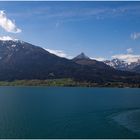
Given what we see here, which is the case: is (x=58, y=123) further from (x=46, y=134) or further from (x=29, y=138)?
(x=29, y=138)

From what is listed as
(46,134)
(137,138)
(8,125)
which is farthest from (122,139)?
(8,125)

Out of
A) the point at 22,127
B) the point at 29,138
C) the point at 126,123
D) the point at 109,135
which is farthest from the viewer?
the point at 126,123

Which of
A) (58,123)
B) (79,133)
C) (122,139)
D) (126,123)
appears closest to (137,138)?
(122,139)

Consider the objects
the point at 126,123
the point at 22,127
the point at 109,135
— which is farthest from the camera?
the point at 126,123

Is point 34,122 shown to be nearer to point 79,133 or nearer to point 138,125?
point 79,133

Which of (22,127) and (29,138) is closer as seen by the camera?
(29,138)

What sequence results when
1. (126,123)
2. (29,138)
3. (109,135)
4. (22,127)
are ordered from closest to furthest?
(29,138) → (109,135) → (22,127) → (126,123)

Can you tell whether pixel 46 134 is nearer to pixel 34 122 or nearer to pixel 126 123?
pixel 34 122

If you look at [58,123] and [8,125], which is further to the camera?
[58,123]
